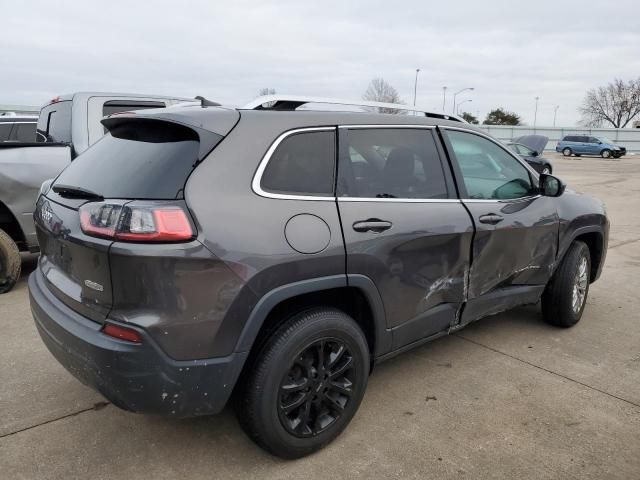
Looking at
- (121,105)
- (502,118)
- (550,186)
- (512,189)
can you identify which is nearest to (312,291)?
(512,189)

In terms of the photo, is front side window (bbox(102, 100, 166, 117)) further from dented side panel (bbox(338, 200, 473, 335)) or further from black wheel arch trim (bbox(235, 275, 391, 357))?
black wheel arch trim (bbox(235, 275, 391, 357))

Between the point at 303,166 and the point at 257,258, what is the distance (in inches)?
22.2

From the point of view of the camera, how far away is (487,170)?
144 inches

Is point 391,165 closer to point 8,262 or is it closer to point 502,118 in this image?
point 8,262

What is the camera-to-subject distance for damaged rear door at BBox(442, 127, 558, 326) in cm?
332

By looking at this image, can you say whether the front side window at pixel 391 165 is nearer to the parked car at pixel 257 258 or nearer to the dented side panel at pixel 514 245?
the parked car at pixel 257 258

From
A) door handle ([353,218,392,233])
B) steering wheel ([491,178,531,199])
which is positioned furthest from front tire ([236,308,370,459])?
steering wheel ([491,178,531,199])

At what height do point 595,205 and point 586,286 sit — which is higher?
point 595,205

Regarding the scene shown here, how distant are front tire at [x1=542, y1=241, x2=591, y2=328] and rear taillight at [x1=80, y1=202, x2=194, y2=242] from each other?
318cm

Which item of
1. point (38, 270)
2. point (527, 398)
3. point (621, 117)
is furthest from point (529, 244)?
point (621, 117)

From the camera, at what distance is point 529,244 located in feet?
12.2

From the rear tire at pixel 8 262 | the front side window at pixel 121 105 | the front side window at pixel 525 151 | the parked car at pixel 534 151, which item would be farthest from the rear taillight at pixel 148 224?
the front side window at pixel 525 151

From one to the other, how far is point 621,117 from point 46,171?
82984 mm

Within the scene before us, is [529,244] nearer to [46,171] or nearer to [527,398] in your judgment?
[527,398]
